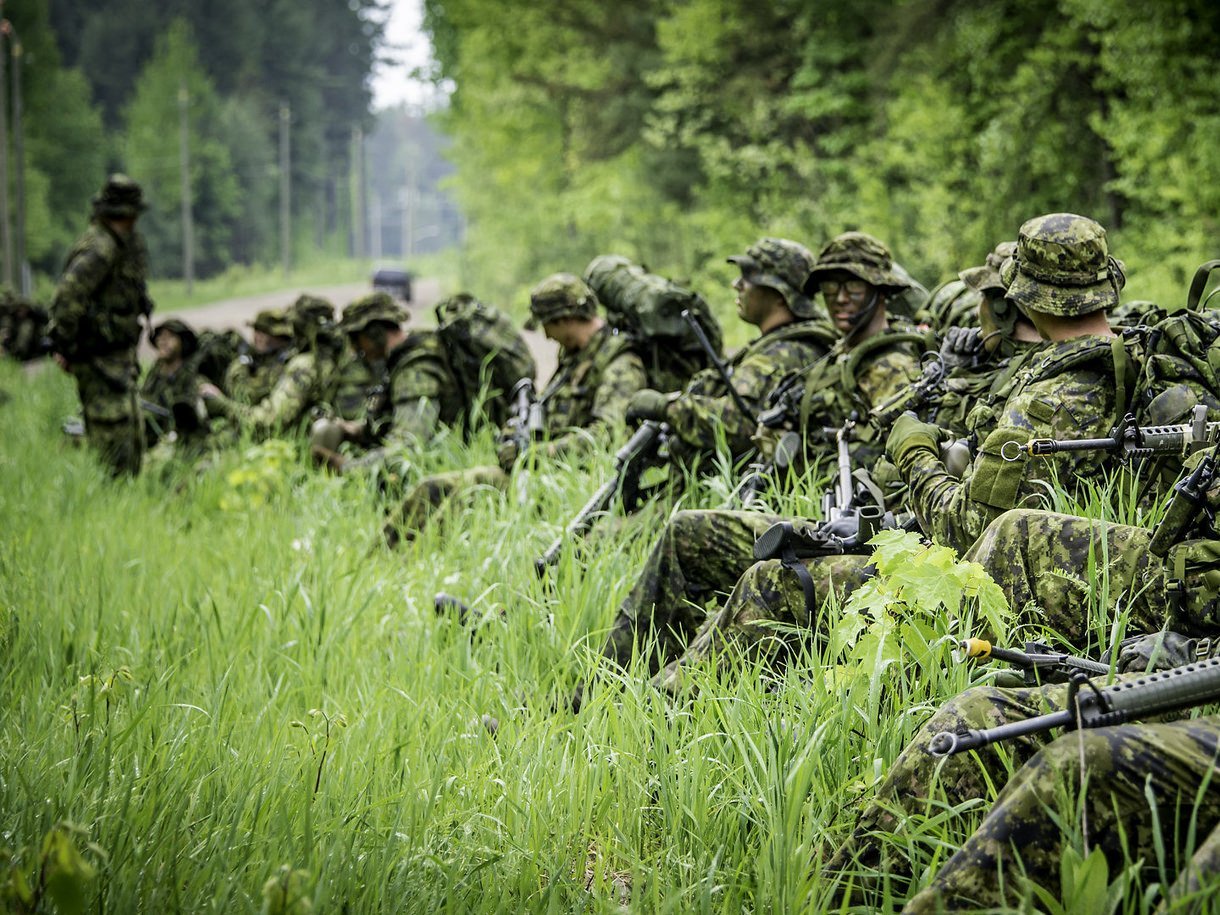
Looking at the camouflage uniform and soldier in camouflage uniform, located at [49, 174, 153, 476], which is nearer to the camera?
the camouflage uniform

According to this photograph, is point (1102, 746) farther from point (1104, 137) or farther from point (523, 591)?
point (1104, 137)

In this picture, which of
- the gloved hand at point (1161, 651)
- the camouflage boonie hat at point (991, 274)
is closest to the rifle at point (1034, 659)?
the gloved hand at point (1161, 651)

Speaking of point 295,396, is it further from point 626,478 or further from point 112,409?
point 626,478

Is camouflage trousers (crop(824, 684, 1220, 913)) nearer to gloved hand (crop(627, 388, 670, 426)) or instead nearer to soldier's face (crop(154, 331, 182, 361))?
gloved hand (crop(627, 388, 670, 426))

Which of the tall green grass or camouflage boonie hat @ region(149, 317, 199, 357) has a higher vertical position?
camouflage boonie hat @ region(149, 317, 199, 357)

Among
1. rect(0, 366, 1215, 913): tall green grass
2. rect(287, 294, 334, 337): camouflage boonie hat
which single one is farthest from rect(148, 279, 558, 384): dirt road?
rect(0, 366, 1215, 913): tall green grass

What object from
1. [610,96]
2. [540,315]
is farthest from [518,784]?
[610,96]

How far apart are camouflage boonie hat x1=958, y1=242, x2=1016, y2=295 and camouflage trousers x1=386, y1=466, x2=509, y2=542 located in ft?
8.38

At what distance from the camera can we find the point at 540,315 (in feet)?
22.9

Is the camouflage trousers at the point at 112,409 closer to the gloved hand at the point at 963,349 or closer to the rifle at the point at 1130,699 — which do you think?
the gloved hand at the point at 963,349

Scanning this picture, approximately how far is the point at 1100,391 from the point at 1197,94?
33.1ft

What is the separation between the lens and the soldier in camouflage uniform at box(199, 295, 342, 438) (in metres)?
8.80

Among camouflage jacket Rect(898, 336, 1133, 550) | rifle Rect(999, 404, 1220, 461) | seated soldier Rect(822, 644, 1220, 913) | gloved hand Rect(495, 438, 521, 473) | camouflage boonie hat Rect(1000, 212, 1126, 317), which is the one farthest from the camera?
A: gloved hand Rect(495, 438, 521, 473)

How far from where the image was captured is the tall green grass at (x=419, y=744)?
269 centimetres
